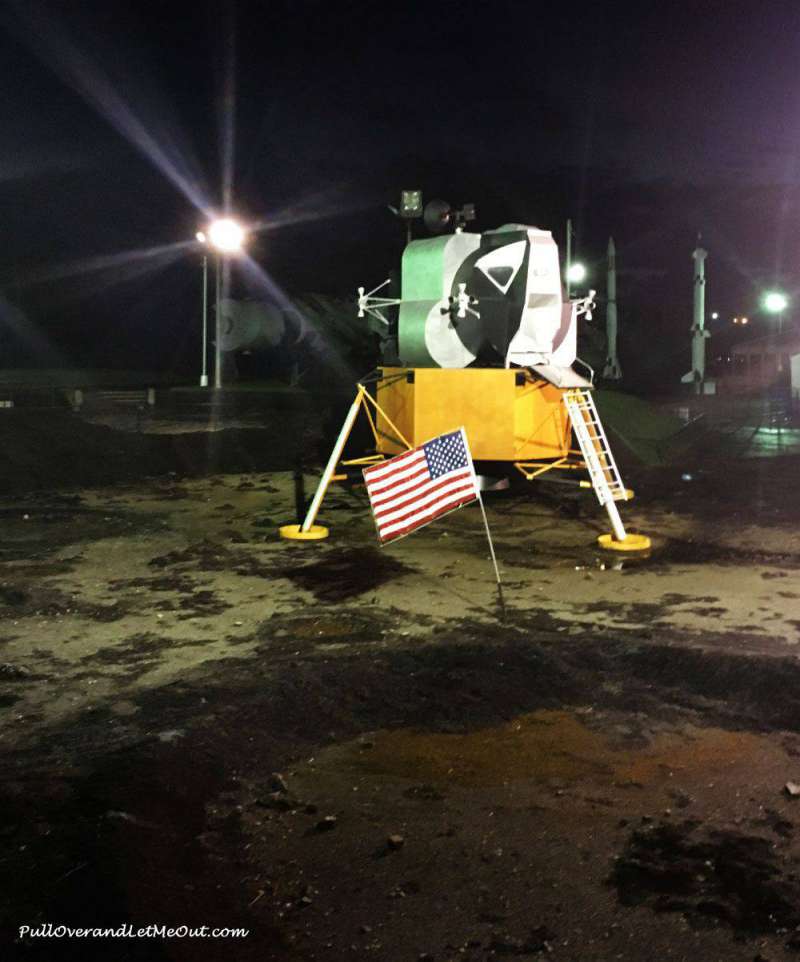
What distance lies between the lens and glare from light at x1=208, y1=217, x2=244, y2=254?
99.5 ft

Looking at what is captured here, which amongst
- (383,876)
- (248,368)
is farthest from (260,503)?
(248,368)

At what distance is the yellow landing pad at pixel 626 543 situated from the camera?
11.9m

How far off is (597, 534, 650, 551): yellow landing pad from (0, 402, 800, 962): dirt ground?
0.42m

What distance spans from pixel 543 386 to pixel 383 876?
10.5m

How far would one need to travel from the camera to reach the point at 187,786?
546cm

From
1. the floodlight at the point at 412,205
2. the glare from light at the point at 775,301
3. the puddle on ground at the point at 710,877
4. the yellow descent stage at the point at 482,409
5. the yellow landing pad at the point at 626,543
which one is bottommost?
the puddle on ground at the point at 710,877

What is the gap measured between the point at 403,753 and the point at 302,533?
268 inches

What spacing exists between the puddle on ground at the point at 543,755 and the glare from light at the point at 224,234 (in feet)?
86.2

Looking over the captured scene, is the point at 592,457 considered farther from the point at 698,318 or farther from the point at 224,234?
the point at 698,318

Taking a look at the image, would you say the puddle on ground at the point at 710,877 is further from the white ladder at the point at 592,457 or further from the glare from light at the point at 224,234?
the glare from light at the point at 224,234

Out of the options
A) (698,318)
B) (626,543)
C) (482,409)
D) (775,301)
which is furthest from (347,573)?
(775,301)

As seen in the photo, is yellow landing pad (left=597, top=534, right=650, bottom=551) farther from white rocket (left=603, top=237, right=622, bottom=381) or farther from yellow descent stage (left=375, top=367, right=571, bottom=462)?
white rocket (left=603, top=237, right=622, bottom=381)

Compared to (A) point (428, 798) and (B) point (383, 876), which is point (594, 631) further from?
(B) point (383, 876)

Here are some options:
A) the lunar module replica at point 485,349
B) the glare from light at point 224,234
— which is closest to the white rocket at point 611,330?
the glare from light at point 224,234
